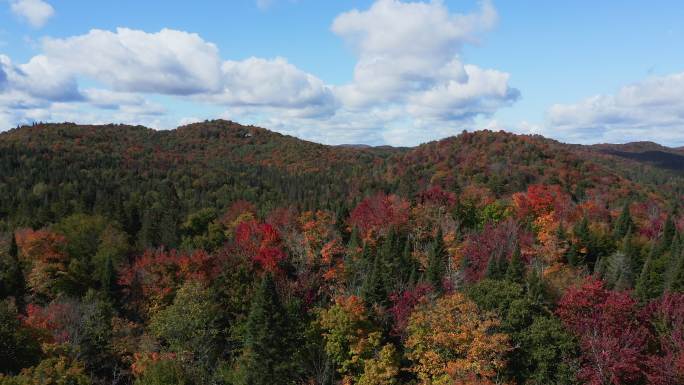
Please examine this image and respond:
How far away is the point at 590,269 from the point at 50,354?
61.4m

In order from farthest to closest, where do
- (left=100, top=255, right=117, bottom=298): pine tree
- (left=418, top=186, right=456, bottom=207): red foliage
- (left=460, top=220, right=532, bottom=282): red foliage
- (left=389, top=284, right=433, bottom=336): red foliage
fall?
(left=418, top=186, right=456, bottom=207): red foliage
(left=460, top=220, right=532, bottom=282): red foliage
(left=100, top=255, right=117, bottom=298): pine tree
(left=389, top=284, right=433, bottom=336): red foliage

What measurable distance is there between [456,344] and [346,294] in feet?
58.4

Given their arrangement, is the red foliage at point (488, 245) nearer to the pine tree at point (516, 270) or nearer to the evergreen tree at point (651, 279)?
the pine tree at point (516, 270)

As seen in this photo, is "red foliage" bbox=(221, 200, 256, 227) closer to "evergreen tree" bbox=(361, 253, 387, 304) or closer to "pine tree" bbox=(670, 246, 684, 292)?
"evergreen tree" bbox=(361, 253, 387, 304)

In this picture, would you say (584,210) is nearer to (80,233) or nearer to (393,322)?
(393,322)

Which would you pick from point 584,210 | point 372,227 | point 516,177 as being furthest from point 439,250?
point 516,177

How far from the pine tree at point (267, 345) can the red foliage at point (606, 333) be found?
2047cm

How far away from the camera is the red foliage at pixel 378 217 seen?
64375 millimetres

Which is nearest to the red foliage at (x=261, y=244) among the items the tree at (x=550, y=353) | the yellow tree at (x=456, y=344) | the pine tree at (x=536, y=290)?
the yellow tree at (x=456, y=344)

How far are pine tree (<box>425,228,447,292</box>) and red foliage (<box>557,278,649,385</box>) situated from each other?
11.7 m

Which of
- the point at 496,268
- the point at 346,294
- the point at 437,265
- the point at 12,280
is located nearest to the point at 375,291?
the point at 346,294

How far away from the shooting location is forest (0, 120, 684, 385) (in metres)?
32.1

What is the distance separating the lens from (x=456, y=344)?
3175 cm

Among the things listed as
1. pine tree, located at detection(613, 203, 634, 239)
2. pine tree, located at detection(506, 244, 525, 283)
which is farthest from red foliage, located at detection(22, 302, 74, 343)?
pine tree, located at detection(613, 203, 634, 239)
